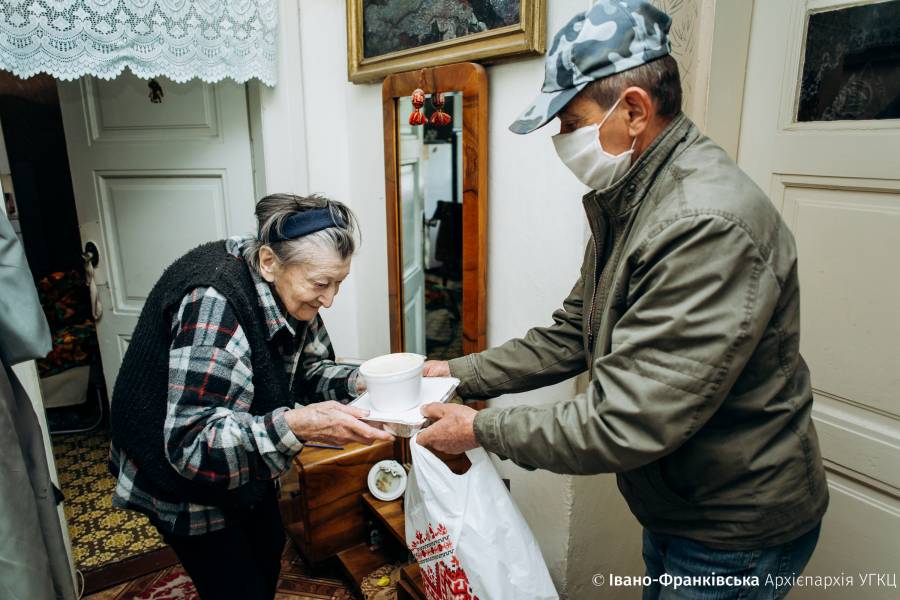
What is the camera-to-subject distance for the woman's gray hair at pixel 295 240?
1315 millimetres

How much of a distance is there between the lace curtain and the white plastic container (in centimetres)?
131

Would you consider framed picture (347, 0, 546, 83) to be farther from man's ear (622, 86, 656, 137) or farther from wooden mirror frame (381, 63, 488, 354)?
man's ear (622, 86, 656, 137)

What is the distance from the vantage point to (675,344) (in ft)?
3.09

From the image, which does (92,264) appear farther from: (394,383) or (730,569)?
(730,569)

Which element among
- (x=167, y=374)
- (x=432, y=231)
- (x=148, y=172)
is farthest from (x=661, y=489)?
(x=148, y=172)

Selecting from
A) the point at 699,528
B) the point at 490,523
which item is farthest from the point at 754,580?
the point at 490,523

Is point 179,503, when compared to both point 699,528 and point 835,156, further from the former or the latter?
point 835,156

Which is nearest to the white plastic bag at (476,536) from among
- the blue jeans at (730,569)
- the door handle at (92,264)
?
the blue jeans at (730,569)

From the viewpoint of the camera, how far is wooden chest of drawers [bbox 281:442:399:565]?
7.11ft

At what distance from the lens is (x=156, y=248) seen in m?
2.68

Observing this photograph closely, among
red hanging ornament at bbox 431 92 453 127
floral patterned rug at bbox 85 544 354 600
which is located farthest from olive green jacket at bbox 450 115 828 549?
floral patterned rug at bbox 85 544 354 600

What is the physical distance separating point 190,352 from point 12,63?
1.23 meters

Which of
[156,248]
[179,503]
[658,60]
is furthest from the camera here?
[156,248]

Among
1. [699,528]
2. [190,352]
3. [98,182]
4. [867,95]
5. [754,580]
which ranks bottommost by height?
[754,580]
